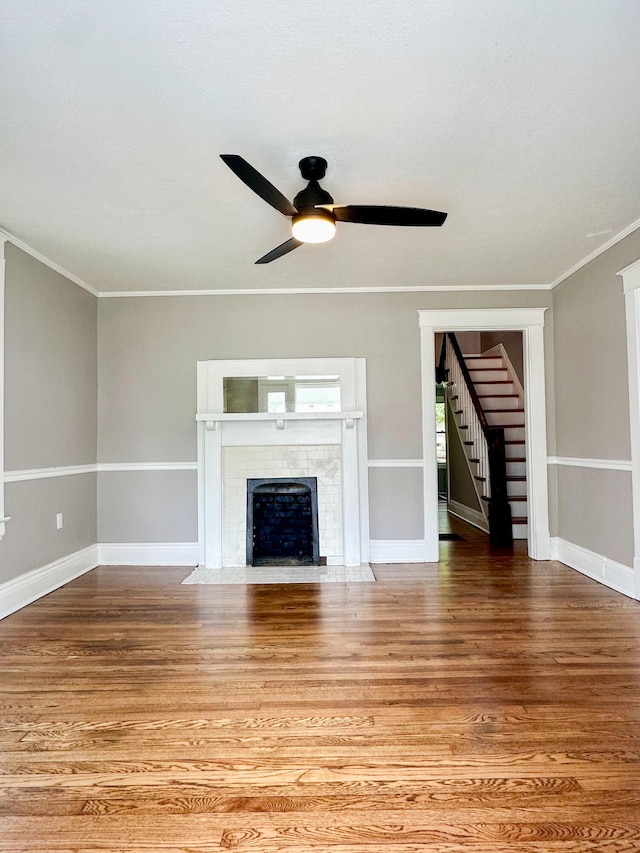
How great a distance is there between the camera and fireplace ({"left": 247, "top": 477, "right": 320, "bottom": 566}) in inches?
174

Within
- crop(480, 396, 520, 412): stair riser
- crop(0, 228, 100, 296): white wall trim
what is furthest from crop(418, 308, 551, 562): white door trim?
crop(0, 228, 100, 296): white wall trim

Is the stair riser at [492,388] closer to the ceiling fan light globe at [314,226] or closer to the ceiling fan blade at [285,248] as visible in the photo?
the ceiling fan blade at [285,248]

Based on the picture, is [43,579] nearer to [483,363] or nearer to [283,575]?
[283,575]

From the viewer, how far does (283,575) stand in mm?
4133

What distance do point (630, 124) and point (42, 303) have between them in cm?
383

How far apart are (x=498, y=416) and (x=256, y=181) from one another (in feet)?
16.7

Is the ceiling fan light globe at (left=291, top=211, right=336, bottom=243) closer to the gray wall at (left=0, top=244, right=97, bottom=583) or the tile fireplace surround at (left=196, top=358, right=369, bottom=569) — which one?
the tile fireplace surround at (left=196, top=358, right=369, bottom=569)

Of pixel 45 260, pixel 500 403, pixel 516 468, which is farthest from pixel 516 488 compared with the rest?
pixel 45 260

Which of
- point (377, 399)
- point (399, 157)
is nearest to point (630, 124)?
point (399, 157)

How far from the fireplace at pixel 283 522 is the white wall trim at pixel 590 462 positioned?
2.21 m

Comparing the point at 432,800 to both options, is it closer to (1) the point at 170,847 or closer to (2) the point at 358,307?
(1) the point at 170,847

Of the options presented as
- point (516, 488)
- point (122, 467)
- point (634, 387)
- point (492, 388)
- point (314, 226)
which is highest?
point (314, 226)

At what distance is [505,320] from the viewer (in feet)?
15.0

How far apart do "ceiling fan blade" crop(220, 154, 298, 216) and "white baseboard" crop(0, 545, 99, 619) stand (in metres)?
2.96
